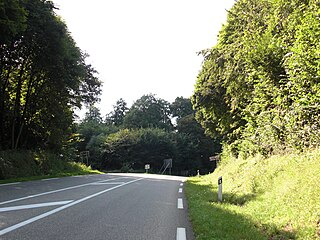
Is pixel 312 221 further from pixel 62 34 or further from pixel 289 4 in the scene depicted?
pixel 62 34

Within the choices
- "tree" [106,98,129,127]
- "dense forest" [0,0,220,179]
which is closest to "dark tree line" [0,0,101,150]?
"dense forest" [0,0,220,179]

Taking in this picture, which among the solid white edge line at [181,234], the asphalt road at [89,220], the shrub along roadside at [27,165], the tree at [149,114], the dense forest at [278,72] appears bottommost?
the solid white edge line at [181,234]

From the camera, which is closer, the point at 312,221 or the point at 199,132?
the point at 312,221

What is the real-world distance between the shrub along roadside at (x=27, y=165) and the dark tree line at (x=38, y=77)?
1.77 m

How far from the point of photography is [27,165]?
70.2 ft

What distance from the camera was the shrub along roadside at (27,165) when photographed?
18136 mm

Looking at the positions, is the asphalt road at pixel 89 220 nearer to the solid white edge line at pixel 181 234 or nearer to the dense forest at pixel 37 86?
the solid white edge line at pixel 181 234

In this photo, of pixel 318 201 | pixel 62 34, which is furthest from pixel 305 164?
pixel 62 34

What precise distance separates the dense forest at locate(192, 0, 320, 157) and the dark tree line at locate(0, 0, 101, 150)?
10.0 meters

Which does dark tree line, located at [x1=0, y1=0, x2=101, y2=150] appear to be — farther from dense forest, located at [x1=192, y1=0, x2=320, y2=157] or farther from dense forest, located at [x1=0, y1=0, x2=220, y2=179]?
dense forest, located at [x1=192, y1=0, x2=320, y2=157]

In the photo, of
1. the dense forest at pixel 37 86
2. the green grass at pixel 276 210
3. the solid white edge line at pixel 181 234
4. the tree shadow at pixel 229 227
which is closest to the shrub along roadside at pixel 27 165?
the dense forest at pixel 37 86

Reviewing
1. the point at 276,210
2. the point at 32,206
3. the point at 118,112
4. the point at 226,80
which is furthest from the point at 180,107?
the point at 276,210

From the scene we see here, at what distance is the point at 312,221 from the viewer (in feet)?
17.2

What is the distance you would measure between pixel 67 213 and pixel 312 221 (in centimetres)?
491
